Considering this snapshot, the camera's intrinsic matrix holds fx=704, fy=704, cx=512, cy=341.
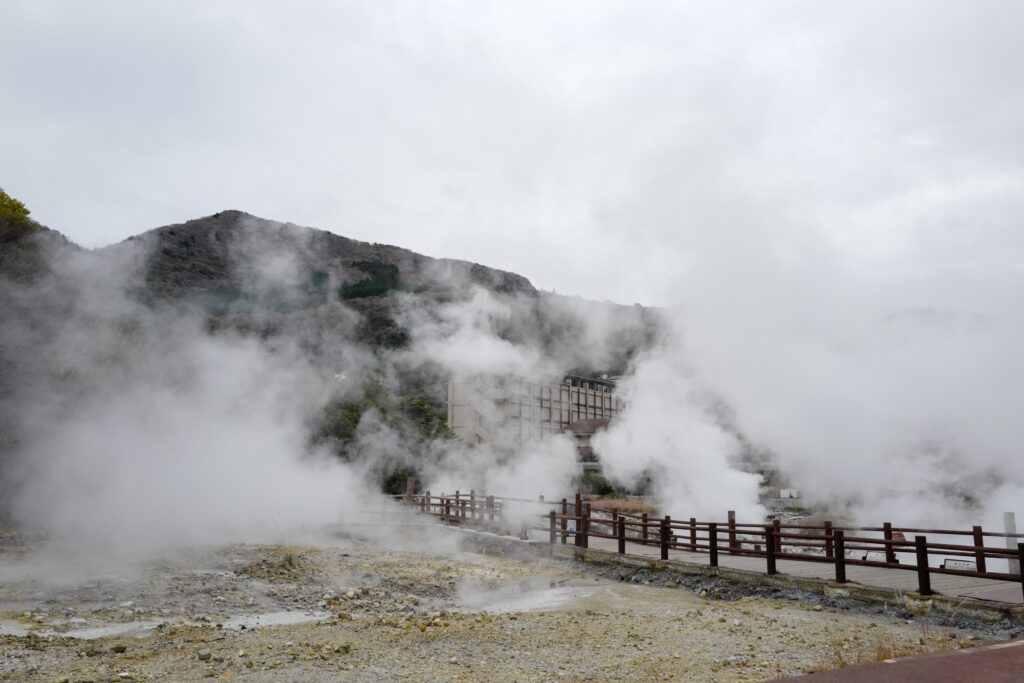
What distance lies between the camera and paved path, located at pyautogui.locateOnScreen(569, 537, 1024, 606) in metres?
9.84

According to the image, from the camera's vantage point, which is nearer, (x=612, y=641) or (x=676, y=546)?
(x=612, y=641)

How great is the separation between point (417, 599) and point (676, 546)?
20.8 feet

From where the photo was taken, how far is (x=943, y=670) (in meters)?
4.99

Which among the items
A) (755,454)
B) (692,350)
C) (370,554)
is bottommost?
(370,554)

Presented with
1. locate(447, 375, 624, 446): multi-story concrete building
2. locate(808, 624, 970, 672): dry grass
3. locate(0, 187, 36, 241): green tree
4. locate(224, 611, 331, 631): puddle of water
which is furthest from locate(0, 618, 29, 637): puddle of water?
locate(447, 375, 624, 446): multi-story concrete building

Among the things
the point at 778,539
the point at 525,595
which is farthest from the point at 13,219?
the point at 778,539

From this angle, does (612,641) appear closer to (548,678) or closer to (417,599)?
(548,678)

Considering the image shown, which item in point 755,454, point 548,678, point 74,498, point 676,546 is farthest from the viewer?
point 755,454

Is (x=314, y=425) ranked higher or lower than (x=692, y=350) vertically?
lower

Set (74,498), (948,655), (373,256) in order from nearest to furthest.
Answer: (948,655) → (74,498) → (373,256)

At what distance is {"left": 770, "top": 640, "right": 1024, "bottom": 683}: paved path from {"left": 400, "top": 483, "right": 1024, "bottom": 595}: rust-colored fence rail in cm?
384

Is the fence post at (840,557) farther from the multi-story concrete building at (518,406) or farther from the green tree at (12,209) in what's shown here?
the green tree at (12,209)

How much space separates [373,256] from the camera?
8400cm

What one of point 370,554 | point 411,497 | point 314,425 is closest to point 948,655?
point 370,554
